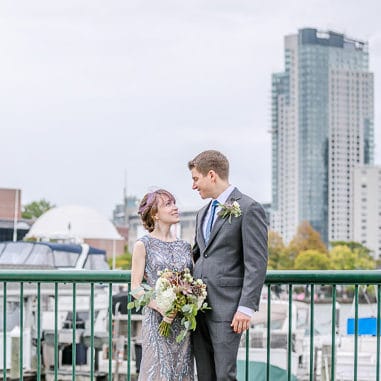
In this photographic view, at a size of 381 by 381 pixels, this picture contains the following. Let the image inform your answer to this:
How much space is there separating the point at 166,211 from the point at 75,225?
35.8 meters

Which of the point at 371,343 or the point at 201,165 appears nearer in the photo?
the point at 201,165

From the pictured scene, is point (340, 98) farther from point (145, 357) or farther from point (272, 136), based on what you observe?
point (145, 357)

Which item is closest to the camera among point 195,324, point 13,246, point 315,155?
point 195,324

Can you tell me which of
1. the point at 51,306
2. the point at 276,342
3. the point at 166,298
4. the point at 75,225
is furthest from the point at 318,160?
the point at 166,298

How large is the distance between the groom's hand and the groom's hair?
0.85 metres

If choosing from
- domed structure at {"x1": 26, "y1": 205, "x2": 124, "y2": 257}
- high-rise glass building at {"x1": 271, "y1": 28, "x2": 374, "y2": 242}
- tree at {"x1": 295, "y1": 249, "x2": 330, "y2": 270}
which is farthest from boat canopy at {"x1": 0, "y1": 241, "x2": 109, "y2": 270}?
high-rise glass building at {"x1": 271, "y1": 28, "x2": 374, "y2": 242}

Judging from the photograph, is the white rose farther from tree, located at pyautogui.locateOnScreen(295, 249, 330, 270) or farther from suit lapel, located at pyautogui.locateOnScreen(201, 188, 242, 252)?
tree, located at pyautogui.locateOnScreen(295, 249, 330, 270)

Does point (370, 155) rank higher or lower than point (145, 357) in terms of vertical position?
higher

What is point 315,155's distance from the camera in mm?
185875

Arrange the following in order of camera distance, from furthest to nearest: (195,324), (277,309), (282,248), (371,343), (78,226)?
1. (282,248)
2. (78,226)
3. (277,309)
4. (371,343)
5. (195,324)

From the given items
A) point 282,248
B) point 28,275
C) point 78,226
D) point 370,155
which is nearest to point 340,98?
point 370,155

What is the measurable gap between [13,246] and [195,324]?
2691 centimetres

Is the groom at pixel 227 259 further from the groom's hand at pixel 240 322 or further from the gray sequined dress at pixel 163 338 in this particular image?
the gray sequined dress at pixel 163 338

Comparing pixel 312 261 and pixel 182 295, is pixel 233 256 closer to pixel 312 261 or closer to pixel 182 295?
pixel 182 295
